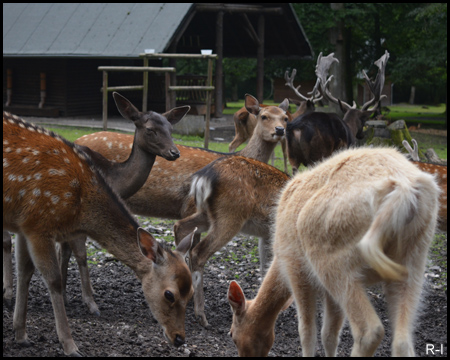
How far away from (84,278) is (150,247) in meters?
1.30

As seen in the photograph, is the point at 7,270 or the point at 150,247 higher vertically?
the point at 150,247

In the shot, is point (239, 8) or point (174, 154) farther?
point (239, 8)

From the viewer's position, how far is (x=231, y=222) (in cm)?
530

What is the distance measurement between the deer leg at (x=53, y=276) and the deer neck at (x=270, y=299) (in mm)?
1248

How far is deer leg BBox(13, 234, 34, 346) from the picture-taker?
437 centimetres

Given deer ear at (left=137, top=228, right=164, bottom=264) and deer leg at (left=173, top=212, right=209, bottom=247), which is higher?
deer ear at (left=137, top=228, right=164, bottom=264)

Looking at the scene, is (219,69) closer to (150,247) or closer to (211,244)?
(211,244)

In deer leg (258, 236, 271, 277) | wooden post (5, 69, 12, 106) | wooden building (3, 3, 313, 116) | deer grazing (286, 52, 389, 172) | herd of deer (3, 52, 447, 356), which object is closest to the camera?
herd of deer (3, 52, 447, 356)

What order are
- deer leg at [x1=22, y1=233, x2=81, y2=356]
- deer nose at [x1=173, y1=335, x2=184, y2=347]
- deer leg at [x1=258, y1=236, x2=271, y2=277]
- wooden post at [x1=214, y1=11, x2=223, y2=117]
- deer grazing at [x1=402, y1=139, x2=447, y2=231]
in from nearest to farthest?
deer nose at [x1=173, y1=335, x2=184, y2=347] → deer leg at [x1=22, y1=233, x2=81, y2=356] → deer leg at [x1=258, y1=236, x2=271, y2=277] → deer grazing at [x1=402, y1=139, x2=447, y2=231] → wooden post at [x1=214, y1=11, x2=223, y2=117]

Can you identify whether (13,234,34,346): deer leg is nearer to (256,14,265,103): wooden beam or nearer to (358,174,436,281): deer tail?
(358,174,436,281): deer tail

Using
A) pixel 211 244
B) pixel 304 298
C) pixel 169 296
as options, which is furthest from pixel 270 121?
pixel 304 298

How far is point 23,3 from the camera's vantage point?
2509 centimetres

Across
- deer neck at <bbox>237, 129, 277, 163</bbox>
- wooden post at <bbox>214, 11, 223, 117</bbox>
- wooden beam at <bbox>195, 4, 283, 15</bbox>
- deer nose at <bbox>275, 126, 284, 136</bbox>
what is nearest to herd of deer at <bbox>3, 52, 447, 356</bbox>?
deer neck at <bbox>237, 129, 277, 163</bbox>

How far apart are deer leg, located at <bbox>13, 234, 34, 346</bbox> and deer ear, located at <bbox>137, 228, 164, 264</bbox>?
914 millimetres
